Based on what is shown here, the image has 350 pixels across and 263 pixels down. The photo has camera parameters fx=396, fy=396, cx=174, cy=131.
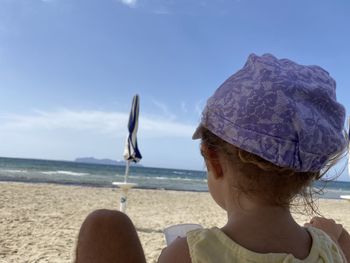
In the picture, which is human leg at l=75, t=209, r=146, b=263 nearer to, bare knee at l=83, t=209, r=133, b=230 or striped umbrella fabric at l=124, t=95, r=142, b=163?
bare knee at l=83, t=209, r=133, b=230

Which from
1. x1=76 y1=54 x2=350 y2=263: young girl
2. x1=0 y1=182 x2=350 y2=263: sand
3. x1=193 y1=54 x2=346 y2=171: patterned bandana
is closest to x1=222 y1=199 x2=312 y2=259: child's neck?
x1=76 y1=54 x2=350 y2=263: young girl

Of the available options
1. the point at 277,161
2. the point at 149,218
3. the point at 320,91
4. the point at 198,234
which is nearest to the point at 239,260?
the point at 198,234

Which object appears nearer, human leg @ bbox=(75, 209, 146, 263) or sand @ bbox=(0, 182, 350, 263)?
human leg @ bbox=(75, 209, 146, 263)

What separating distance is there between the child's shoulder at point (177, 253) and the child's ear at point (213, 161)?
17 centimetres

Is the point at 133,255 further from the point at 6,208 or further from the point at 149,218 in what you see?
the point at 6,208

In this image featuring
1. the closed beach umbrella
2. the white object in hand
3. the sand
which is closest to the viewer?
the white object in hand

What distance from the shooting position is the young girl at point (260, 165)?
81cm

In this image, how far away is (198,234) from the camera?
82cm

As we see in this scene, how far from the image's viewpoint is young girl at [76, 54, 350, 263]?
813 mm

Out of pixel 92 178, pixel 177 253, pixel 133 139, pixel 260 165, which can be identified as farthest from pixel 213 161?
pixel 92 178

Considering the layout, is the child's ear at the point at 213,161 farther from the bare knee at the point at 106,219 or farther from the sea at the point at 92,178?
the sea at the point at 92,178

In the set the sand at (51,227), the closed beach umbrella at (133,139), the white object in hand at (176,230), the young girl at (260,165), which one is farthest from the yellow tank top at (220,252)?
the closed beach umbrella at (133,139)

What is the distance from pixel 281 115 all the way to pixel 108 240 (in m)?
0.46

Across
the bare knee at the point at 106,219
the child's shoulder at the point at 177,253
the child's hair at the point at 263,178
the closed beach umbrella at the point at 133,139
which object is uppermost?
the closed beach umbrella at the point at 133,139
